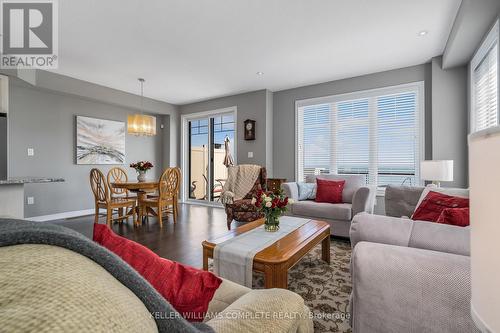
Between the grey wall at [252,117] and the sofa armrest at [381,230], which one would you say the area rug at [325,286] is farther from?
the grey wall at [252,117]

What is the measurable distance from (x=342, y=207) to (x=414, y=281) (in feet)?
7.58

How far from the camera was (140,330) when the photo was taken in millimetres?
360

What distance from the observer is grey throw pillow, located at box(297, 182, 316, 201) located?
12.5 ft

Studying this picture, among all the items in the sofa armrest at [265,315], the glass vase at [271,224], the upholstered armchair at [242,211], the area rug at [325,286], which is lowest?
the area rug at [325,286]

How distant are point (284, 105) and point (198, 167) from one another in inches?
115

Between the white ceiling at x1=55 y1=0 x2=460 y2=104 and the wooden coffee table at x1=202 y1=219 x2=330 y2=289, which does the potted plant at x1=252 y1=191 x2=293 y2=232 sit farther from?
the white ceiling at x1=55 y1=0 x2=460 y2=104

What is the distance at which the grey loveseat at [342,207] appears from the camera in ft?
10.2

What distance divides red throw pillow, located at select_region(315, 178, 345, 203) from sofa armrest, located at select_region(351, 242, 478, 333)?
2.59 meters

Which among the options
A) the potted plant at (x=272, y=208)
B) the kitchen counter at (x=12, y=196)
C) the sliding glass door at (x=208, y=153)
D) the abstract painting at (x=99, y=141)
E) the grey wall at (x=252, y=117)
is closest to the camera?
the potted plant at (x=272, y=208)

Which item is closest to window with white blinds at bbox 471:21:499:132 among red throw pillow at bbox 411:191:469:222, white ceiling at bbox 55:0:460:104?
white ceiling at bbox 55:0:460:104

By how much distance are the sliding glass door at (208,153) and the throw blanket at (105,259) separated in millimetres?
5293

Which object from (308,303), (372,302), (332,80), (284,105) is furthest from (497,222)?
(284,105)

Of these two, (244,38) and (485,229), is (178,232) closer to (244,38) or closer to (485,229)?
(244,38)

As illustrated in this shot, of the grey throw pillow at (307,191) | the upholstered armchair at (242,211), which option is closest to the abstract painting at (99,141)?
the upholstered armchair at (242,211)
